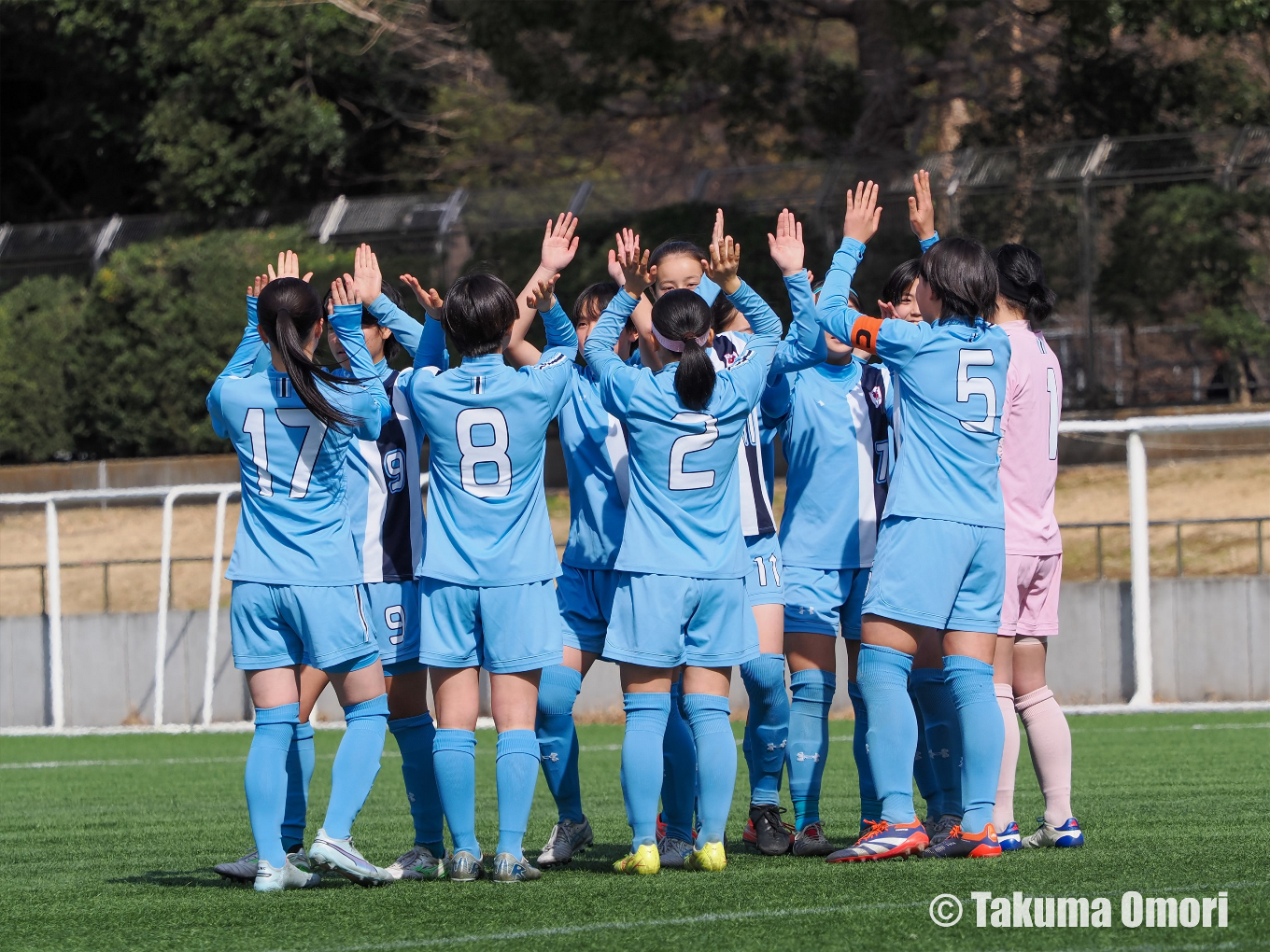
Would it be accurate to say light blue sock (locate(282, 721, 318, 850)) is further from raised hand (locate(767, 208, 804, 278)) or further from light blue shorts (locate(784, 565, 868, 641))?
raised hand (locate(767, 208, 804, 278))

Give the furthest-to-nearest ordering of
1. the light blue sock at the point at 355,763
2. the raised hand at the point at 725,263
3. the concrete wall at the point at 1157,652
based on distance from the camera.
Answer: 1. the concrete wall at the point at 1157,652
2. the raised hand at the point at 725,263
3. the light blue sock at the point at 355,763

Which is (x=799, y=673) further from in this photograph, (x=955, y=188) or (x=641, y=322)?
(x=955, y=188)

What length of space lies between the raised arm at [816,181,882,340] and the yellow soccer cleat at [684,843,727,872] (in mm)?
1848

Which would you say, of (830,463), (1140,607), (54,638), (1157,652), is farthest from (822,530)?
(54,638)

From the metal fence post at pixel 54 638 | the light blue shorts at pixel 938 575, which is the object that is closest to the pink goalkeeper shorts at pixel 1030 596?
the light blue shorts at pixel 938 575

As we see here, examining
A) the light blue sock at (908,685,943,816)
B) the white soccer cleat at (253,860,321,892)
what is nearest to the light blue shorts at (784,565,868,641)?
the light blue sock at (908,685,943,816)

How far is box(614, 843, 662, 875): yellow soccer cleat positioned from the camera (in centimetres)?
543

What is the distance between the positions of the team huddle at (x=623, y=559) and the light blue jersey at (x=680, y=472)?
0.03ft

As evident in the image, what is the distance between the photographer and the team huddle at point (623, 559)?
5.43 metres

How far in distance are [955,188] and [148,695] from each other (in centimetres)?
1078

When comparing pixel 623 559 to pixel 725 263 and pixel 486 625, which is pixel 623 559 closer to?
pixel 486 625

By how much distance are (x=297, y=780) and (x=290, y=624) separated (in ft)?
2.32

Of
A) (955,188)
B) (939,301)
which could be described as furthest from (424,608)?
(955,188)

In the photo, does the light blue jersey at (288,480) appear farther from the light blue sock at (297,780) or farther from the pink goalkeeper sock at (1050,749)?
the pink goalkeeper sock at (1050,749)
